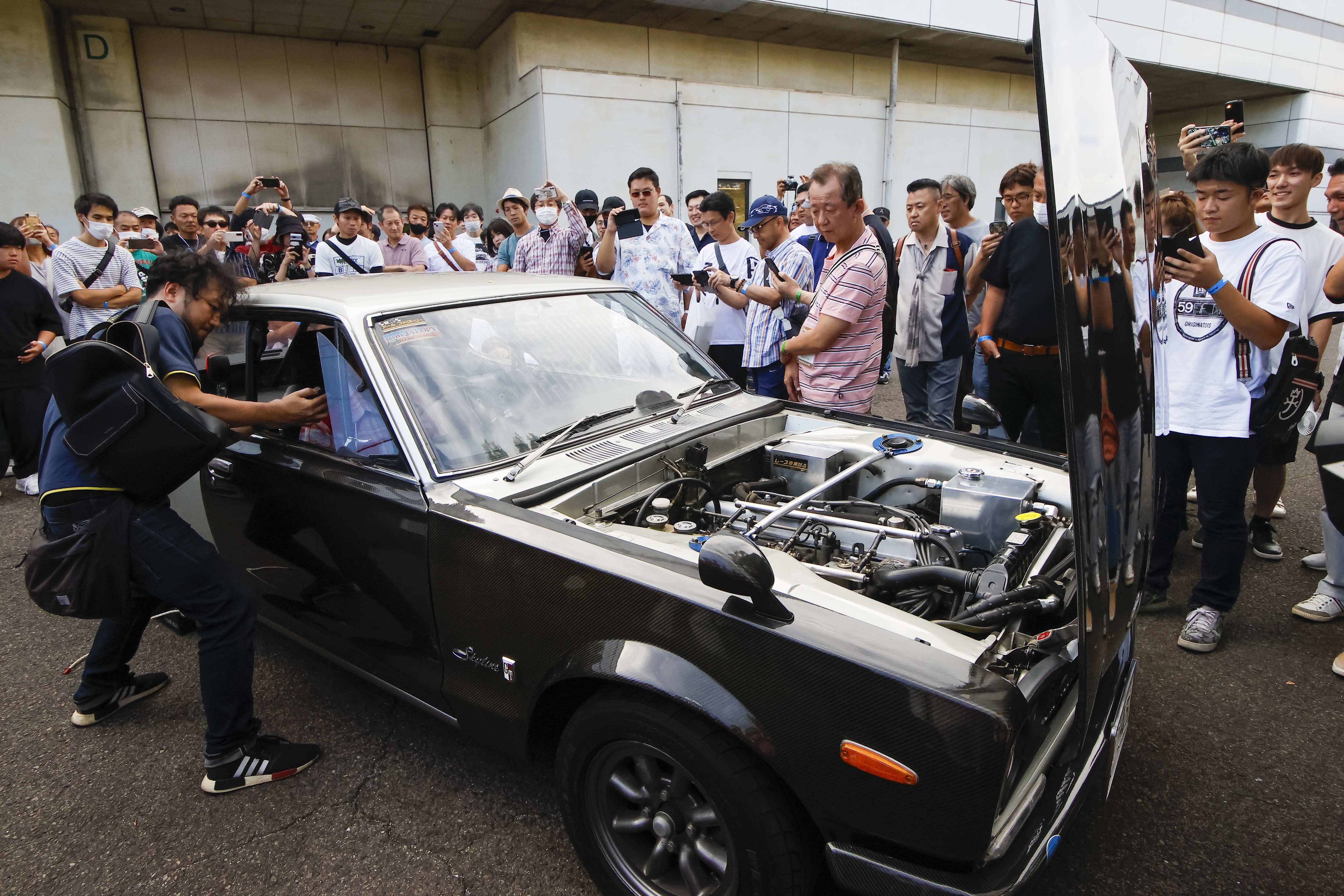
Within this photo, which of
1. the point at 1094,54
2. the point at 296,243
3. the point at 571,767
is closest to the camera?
the point at 1094,54

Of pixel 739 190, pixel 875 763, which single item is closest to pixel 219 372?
pixel 875 763

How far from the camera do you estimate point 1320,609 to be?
3.47 meters

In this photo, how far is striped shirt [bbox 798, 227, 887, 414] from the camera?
12.4 feet

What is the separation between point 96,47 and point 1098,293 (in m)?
16.7

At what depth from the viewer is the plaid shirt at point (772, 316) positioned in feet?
15.8

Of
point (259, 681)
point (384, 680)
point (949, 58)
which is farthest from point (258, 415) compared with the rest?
point (949, 58)

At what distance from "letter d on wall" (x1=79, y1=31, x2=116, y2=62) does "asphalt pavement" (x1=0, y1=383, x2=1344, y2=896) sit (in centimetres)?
1378

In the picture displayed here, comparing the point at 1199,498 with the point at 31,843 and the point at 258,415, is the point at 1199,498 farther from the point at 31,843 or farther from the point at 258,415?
the point at 31,843

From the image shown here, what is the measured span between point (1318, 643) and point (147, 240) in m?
9.74

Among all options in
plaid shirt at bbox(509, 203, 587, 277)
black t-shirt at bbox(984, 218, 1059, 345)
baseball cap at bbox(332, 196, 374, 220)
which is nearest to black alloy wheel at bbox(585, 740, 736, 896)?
black t-shirt at bbox(984, 218, 1059, 345)

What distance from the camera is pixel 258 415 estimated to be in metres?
2.67

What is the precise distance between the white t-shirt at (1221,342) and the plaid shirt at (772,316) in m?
2.09

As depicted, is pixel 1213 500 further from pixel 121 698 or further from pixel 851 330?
pixel 121 698

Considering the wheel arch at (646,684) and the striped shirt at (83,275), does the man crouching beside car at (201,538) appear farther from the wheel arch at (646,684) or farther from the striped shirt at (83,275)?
the striped shirt at (83,275)
